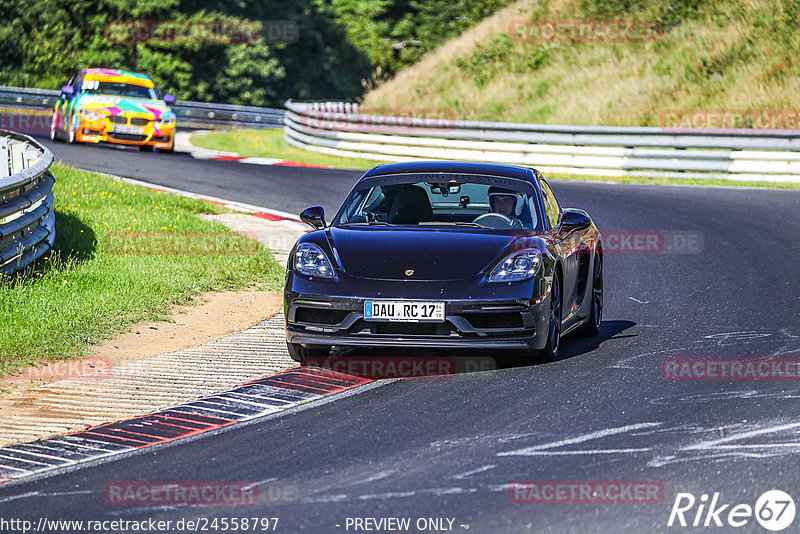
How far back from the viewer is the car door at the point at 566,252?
920 cm

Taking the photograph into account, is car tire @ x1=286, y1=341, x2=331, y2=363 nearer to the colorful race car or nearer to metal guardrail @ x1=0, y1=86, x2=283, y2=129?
the colorful race car

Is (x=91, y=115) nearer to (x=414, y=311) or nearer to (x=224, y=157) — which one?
(x=224, y=157)

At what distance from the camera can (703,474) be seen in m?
5.86

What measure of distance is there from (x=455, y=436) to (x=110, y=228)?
892 cm

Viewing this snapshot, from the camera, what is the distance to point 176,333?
10219 millimetres

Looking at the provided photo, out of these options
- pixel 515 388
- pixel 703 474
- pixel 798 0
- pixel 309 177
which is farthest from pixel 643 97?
pixel 703 474

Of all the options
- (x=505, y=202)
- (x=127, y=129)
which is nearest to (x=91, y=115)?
(x=127, y=129)

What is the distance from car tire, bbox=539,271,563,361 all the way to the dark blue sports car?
0.01 m

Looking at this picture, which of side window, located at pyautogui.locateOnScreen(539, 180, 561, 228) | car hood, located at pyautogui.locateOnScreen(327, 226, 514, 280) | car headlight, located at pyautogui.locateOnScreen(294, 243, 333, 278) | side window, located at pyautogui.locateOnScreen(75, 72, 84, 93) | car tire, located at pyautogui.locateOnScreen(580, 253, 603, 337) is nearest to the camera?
car hood, located at pyautogui.locateOnScreen(327, 226, 514, 280)

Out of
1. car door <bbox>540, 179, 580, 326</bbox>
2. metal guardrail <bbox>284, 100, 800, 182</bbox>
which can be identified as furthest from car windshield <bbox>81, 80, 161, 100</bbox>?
car door <bbox>540, 179, 580, 326</bbox>

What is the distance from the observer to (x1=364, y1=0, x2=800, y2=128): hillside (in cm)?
2917

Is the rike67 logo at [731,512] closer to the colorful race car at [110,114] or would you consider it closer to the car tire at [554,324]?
the car tire at [554,324]

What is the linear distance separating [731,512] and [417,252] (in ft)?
12.0

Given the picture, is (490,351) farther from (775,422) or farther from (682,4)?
(682,4)
